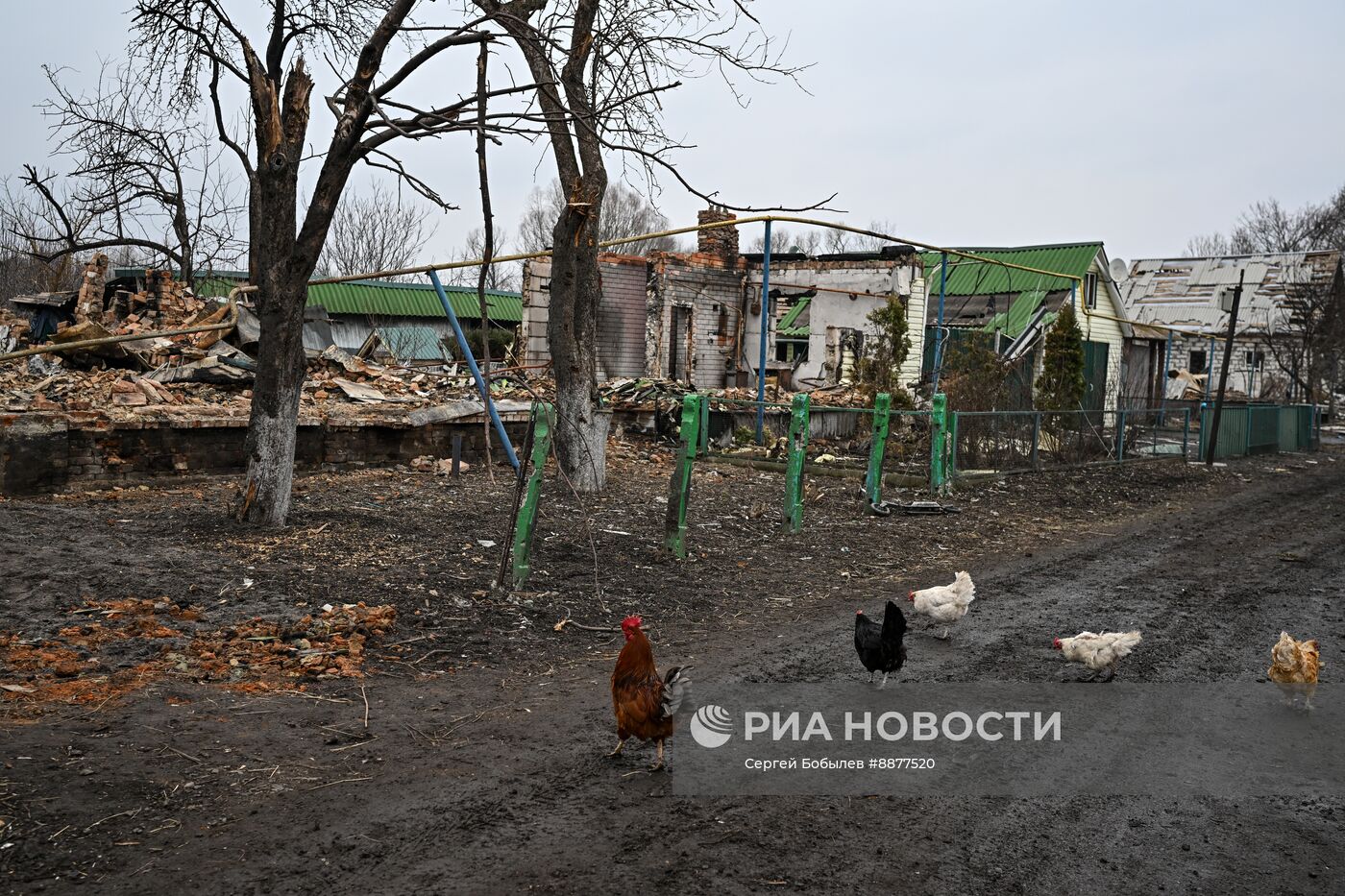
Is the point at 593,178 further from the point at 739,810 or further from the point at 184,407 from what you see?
the point at 739,810

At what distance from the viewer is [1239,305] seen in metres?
37.2

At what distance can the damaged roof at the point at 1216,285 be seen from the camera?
43062 mm

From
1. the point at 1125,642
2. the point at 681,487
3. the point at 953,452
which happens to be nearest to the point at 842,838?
the point at 1125,642

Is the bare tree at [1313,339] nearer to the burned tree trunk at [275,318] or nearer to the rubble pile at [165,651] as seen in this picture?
the burned tree trunk at [275,318]

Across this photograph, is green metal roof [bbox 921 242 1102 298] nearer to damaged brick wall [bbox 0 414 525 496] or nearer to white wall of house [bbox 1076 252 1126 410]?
white wall of house [bbox 1076 252 1126 410]

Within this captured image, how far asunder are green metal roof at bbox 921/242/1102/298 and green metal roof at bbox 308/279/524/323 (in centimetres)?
1486

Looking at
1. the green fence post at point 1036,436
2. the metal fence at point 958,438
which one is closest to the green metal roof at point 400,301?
the metal fence at point 958,438

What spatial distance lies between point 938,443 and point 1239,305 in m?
30.2

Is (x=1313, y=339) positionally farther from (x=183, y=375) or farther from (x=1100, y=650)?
(x=183, y=375)

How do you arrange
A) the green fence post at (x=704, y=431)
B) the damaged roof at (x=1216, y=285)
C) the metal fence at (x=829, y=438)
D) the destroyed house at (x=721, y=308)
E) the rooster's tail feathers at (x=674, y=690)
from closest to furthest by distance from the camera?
1. the rooster's tail feathers at (x=674, y=690)
2. the green fence post at (x=704, y=431)
3. the metal fence at (x=829, y=438)
4. the destroyed house at (x=721, y=308)
5. the damaged roof at (x=1216, y=285)

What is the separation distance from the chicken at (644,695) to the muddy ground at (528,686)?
0.65ft

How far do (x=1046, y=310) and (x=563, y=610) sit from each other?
85.6 ft

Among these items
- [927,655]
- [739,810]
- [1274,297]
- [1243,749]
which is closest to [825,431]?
[927,655]

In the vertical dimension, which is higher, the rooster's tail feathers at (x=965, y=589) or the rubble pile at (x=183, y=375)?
the rubble pile at (x=183, y=375)
